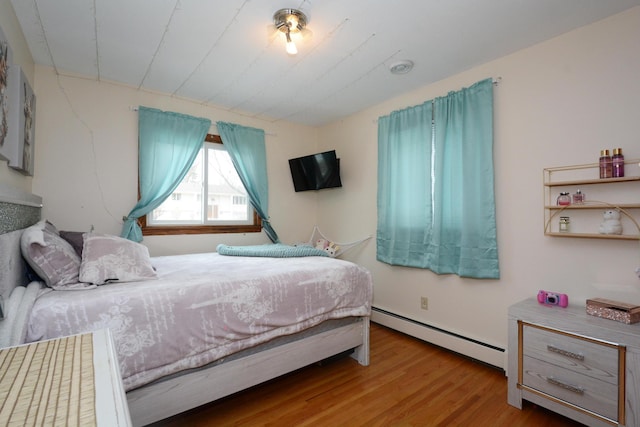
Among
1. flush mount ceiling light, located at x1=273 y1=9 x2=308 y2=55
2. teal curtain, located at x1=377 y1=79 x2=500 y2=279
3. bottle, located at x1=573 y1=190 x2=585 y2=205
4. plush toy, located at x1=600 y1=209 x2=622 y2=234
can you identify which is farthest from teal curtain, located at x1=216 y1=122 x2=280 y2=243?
plush toy, located at x1=600 y1=209 x2=622 y2=234

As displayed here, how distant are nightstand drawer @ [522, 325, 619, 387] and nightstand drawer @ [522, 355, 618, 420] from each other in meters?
0.03

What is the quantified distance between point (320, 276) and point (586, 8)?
91.1 inches

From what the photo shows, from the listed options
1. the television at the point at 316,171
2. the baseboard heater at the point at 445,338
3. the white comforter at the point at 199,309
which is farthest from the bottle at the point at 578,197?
the television at the point at 316,171

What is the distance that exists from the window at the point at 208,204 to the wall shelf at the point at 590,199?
2.88 m

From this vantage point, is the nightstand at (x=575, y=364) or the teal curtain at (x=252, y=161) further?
the teal curtain at (x=252, y=161)

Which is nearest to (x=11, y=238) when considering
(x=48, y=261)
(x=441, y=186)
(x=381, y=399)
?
(x=48, y=261)

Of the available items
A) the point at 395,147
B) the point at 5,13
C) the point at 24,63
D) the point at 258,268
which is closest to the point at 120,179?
the point at 24,63

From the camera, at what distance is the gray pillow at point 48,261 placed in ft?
4.69

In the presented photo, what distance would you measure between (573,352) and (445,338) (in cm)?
106

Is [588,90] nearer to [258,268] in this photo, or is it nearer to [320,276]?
[320,276]

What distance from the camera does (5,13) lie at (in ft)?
5.29

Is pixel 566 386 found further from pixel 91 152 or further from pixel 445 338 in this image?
pixel 91 152

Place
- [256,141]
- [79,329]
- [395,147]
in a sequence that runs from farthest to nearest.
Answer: [256,141] → [395,147] → [79,329]

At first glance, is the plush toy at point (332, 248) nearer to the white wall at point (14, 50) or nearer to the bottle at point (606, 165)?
the bottle at point (606, 165)
